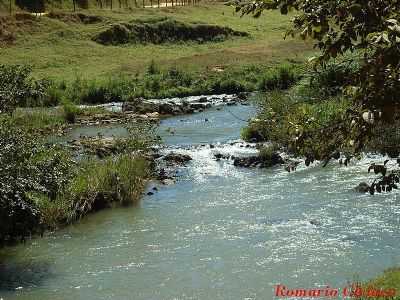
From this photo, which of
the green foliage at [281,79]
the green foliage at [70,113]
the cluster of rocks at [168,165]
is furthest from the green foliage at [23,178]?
the green foliage at [281,79]

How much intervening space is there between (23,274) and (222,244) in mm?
4534

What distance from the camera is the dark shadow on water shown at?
517 inches

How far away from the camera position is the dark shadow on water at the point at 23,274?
13133 mm

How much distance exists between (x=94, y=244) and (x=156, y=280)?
3.05 metres

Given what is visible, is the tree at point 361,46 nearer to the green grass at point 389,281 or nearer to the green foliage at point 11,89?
the green grass at point 389,281

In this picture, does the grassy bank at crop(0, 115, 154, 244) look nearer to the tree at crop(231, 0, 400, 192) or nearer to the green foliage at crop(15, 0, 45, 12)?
the tree at crop(231, 0, 400, 192)

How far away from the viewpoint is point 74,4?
86.2 m

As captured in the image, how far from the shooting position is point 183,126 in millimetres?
32625

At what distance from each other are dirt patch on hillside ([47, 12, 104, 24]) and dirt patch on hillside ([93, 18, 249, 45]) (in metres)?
4.41

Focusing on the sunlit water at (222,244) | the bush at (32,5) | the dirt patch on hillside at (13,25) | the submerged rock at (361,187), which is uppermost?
the bush at (32,5)

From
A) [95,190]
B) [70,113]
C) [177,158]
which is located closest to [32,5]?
[70,113]

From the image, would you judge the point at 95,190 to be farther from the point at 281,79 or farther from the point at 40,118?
the point at 281,79

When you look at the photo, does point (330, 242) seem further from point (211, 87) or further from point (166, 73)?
point (166, 73)

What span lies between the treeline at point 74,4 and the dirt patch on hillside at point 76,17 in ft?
26.8
